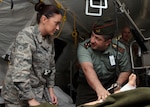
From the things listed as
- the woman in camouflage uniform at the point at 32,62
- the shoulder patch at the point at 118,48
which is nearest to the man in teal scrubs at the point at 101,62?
the shoulder patch at the point at 118,48

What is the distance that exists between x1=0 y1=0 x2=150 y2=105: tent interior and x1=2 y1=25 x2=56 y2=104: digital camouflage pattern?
483 millimetres

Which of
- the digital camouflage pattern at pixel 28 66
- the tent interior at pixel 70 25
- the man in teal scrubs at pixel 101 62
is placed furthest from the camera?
the tent interior at pixel 70 25

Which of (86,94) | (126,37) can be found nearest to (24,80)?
(86,94)

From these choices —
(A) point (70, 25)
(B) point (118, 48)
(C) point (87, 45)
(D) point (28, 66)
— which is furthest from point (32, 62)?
(A) point (70, 25)

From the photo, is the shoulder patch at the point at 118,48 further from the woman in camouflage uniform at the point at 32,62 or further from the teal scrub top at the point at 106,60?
the woman in camouflage uniform at the point at 32,62

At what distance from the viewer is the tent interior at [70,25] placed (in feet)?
8.19

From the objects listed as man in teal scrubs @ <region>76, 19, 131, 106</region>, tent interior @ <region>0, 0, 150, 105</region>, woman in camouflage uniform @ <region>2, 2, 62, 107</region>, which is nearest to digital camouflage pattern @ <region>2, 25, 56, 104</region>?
woman in camouflage uniform @ <region>2, 2, 62, 107</region>

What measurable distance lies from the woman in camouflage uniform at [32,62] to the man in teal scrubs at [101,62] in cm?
32

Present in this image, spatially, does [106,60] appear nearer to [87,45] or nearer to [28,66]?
[87,45]

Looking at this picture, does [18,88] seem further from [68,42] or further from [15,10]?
[68,42]

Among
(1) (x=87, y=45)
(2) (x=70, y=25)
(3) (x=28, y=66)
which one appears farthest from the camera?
(2) (x=70, y=25)

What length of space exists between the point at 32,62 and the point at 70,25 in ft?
3.68

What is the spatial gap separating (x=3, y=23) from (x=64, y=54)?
697 mm

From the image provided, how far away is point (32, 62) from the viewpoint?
1785 mm
